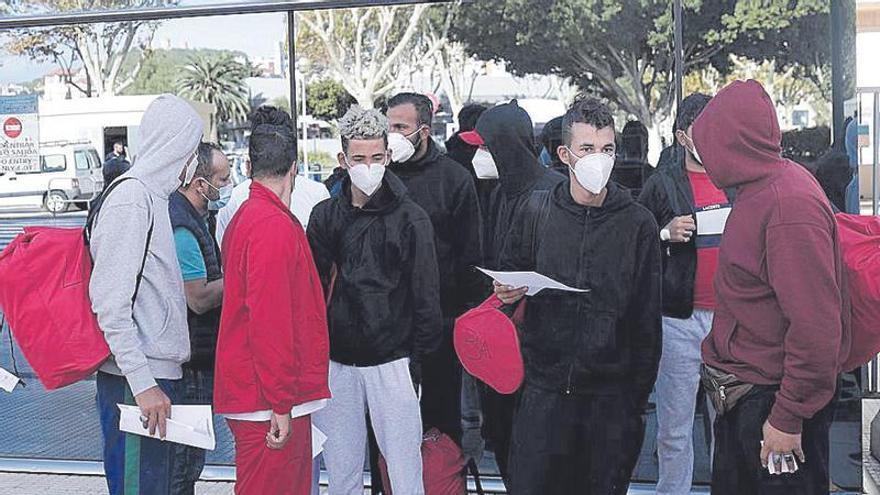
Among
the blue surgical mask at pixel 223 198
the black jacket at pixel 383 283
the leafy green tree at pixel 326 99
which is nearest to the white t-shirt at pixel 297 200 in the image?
the blue surgical mask at pixel 223 198

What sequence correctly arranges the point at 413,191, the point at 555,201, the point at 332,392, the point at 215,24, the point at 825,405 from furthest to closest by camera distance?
the point at 215,24 → the point at 413,191 → the point at 332,392 → the point at 555,201 → the point at 825,405

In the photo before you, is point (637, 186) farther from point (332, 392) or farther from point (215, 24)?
point (215, 24)

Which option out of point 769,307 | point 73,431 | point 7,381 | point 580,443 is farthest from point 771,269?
point 73,431

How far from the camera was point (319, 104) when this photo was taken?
239 inches

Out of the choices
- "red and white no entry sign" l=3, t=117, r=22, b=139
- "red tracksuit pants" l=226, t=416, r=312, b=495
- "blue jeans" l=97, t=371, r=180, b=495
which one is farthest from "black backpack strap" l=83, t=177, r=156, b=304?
"red and white no entry sign" l=3, t=117, r=22, b=139

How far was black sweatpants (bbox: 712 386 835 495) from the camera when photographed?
3.46 meters

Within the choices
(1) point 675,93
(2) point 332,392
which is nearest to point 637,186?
(1) point 675,93

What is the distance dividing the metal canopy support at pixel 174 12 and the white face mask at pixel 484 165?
0.89 m

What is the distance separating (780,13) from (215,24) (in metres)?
2.95

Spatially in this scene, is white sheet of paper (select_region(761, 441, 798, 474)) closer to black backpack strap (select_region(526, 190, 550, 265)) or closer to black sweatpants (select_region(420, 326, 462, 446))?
black backpack strap (select_region(526, 190, 550, 265))

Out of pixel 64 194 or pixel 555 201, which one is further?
pixel 64 194

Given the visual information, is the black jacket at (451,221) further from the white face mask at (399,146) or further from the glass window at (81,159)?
the glass window at (81,159)

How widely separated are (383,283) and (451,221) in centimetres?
78

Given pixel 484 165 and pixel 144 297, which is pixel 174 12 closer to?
pixel 484 165
